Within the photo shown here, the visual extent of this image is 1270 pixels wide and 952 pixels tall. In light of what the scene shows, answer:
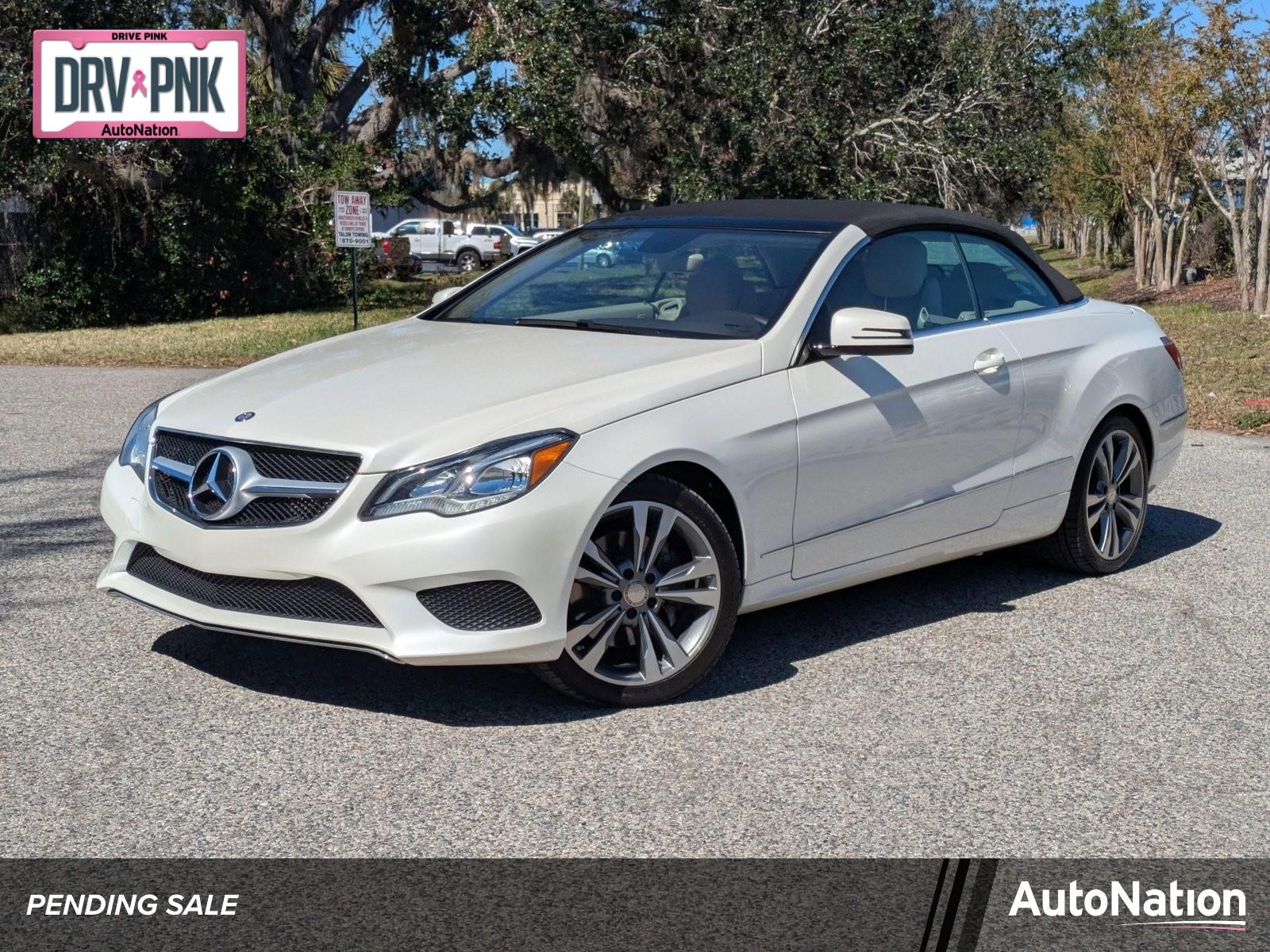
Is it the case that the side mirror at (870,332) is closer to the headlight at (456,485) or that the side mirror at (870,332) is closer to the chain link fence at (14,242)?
the headlight at (456,485)

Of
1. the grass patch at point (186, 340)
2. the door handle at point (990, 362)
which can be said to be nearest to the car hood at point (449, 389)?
the door handle at point (990, 362)

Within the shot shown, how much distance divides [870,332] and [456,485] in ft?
5.47

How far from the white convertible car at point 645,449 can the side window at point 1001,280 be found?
0.06 ft

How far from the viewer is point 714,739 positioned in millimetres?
4645

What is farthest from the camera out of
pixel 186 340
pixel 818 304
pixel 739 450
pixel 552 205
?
pixel 552 205

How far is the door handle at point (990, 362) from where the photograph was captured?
5996 millimetres

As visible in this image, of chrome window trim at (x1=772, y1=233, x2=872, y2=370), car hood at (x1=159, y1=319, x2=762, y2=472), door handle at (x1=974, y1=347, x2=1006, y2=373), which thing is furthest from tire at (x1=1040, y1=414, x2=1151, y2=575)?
car hood at (x1=159, y1=319, x2=762, y2=472)

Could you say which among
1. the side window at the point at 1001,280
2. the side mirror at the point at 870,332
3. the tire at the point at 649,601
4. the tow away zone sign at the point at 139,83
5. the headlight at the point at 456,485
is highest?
the tow away zone sign at the point at 139,83

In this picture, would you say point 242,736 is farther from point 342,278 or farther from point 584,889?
point 342,278

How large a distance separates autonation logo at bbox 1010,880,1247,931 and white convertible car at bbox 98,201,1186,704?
161 cm

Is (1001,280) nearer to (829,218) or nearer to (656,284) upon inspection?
→ (829,218)

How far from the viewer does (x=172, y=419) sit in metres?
5.11

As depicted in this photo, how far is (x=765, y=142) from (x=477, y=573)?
21.9 m

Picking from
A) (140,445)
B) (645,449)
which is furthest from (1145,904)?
(140,445)
